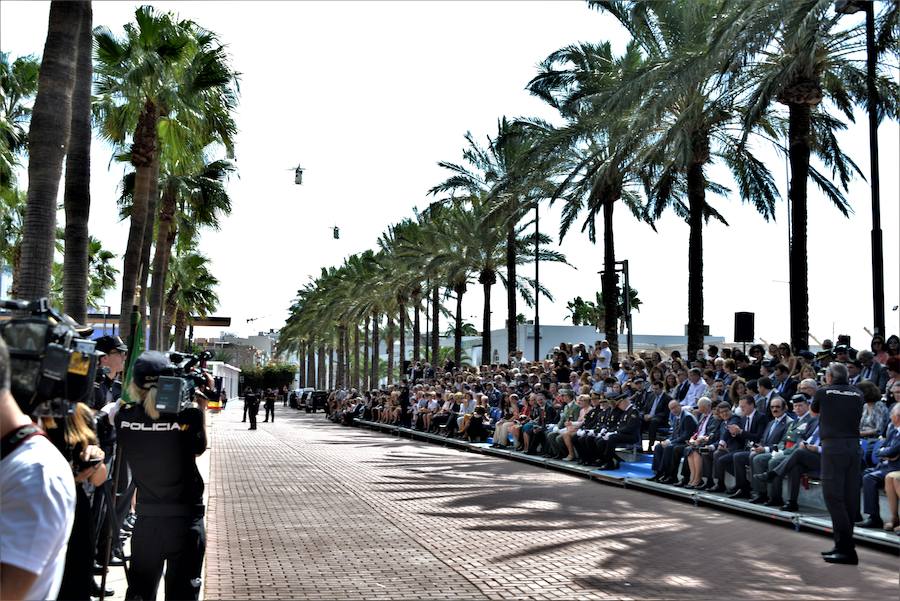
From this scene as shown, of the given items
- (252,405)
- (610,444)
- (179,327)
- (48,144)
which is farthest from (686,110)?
(179,327)

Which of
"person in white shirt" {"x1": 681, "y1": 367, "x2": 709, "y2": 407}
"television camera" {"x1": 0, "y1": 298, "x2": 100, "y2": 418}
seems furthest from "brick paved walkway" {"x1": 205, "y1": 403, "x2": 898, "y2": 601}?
"television camera" {"x1": 0, "y1": 298, "x2": 100, "y2": 418}

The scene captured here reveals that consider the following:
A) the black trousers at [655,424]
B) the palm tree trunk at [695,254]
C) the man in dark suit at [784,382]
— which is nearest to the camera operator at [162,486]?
the man in dark suit at [784,382]

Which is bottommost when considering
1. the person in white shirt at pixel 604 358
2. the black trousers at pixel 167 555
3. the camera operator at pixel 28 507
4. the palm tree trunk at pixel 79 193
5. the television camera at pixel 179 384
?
the black trousers at pixel 167 555

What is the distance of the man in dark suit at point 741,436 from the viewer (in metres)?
14.9

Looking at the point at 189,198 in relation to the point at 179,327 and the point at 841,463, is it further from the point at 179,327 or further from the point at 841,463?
the point at 179,327

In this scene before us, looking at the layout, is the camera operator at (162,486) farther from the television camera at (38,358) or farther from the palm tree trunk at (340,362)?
the palm tree trunk at (340,362)

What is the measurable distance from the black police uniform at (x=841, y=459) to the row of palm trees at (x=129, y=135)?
884cm

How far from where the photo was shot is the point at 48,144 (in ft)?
33.9

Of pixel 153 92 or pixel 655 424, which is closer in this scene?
pixel 655 424

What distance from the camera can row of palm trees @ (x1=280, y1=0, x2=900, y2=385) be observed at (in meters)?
18.7

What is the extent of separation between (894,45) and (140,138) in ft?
55.6

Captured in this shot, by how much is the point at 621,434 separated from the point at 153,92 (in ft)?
43.7

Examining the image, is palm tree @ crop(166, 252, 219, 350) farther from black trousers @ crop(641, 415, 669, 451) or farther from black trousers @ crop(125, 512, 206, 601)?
black trousers @ crop(125, 512, 206, 601)

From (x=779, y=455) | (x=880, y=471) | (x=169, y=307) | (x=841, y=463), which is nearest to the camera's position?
(x=841, y=463)
